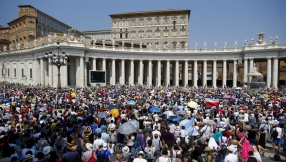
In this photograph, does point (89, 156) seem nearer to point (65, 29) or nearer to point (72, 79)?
point (72, 79)

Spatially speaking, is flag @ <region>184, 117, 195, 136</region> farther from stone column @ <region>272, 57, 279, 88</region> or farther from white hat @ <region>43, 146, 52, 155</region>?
stone column @ <region>272, 57, 279, 88</region>

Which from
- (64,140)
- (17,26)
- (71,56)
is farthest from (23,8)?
→ (64,140)

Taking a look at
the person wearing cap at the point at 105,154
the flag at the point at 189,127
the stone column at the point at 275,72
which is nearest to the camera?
the person wearing cap at the point at 105,154

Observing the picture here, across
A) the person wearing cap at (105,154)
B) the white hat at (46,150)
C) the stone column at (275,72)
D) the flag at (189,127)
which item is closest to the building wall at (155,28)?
the stone column at (275,72)

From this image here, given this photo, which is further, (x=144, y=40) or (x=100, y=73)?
(x=144, y=40)

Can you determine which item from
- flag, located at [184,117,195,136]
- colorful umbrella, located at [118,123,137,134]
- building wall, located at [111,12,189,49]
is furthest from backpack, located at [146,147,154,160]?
building wall, located at [111,12,189,49]

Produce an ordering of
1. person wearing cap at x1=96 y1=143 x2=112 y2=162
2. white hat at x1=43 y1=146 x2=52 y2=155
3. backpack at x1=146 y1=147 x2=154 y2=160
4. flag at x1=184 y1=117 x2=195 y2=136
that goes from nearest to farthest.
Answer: white hat at x1=43 y1=146 x2=52 y2=155
person wearing cap at x1=96 y1=143 x2=112 y2=162
backpack at x1=146 y1=147 x2=154 y2=160
flag at x1=184 y1=117 x2=195 y2=136

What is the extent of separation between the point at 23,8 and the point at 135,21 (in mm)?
34593

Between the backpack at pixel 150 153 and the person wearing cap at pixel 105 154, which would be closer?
the person wearing cap at pixel 105 154

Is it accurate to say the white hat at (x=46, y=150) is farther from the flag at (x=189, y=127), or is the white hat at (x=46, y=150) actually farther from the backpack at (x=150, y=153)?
the flag at (x=189, y=127)

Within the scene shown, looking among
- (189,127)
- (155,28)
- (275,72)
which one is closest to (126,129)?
(189,127)

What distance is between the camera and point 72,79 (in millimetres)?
47031

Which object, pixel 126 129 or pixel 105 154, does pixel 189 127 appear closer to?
pixel 126 129

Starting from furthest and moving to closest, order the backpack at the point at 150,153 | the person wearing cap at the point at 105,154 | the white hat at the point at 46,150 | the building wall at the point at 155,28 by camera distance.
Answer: the building wall at the point at 155,28 → the backpack at the point at 150,153 → the person wearing cap at the point at 105,154 → the white hat at the point at 46,150
